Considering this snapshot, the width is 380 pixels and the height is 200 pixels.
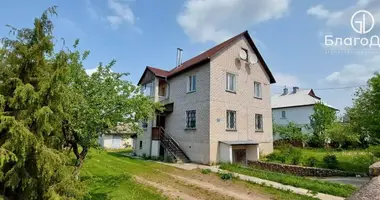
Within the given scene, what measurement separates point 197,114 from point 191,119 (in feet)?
3.46

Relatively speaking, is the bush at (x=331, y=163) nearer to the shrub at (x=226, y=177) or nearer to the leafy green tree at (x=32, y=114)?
the shrub at (x=226, y=177)

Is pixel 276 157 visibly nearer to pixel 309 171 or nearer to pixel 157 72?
pixel 309 171

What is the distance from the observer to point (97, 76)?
26.5 feet

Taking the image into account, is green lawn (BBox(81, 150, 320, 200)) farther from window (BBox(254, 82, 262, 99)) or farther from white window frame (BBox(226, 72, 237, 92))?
window (BBox(254, 82, 262, 99))

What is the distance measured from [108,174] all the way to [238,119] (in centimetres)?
1146

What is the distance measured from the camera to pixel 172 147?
2058cm

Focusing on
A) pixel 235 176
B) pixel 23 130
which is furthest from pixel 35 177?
pixel 235 176

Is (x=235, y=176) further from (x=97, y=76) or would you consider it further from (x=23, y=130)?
(x=23, y=130)

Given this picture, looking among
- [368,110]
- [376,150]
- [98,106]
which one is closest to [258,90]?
[368,110]

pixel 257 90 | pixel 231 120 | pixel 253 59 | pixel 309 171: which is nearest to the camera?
pixel 309 171

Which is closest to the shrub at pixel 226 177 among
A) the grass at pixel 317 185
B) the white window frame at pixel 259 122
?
the grass at pixel 317 185

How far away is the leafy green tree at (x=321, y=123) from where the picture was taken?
2963cm

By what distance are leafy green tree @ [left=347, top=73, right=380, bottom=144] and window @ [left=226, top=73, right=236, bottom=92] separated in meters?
8.95

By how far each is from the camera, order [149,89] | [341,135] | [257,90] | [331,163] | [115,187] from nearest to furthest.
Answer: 1. [115,187]
2. [331,163]
3. [257,90]
4. [341,135]
5. [149,89]
